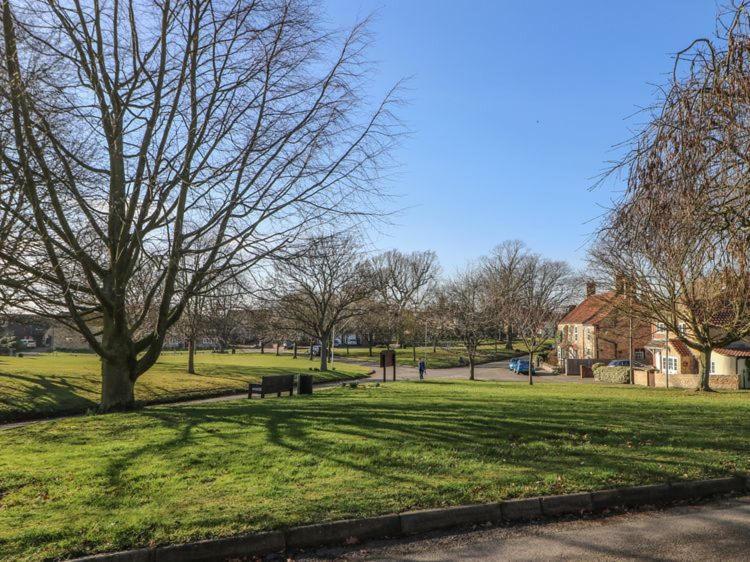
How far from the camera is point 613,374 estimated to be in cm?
4328

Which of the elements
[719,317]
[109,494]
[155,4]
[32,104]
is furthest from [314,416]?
[719,317]

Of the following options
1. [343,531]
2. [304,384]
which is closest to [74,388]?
[304,384]

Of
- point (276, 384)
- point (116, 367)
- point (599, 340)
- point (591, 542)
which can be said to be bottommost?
point (276, 384)

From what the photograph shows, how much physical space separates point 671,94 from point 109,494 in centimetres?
793

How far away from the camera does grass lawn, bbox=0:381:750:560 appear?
5.04 m

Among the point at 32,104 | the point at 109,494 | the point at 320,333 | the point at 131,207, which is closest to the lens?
the point at 109,494

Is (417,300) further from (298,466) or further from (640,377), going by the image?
(298,466)

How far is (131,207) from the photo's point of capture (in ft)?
33.2

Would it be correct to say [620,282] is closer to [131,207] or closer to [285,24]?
[285,24]

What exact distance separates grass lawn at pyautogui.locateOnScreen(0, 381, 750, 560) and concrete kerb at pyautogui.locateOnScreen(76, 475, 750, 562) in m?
0.16

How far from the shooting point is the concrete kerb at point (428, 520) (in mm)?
4516

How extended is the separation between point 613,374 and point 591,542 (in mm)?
42437

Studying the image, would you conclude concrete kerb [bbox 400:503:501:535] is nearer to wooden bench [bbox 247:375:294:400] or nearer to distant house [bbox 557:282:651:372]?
wooden bench [bbox 247:375:294:400]

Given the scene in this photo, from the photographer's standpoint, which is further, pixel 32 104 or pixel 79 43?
pixel 79 43
